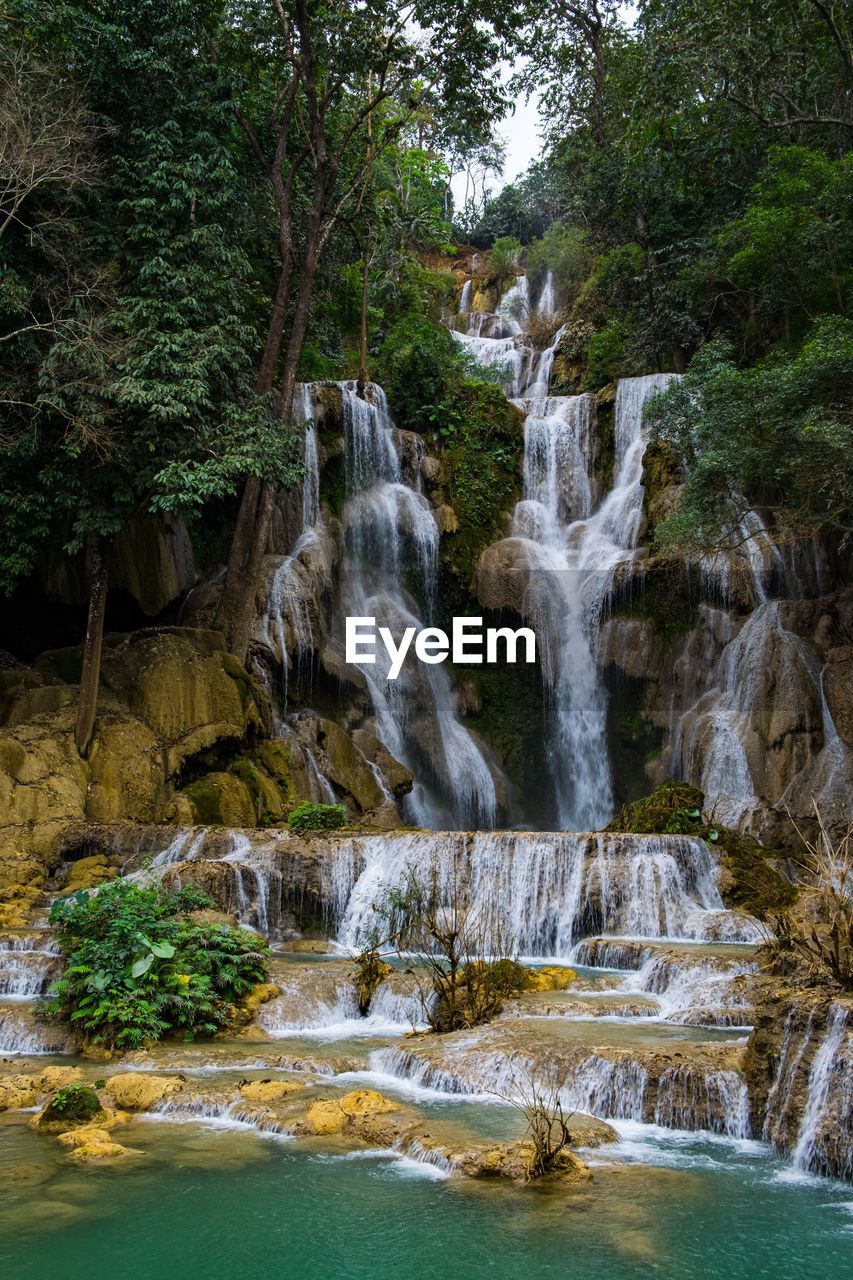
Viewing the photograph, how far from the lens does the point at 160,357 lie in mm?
14914

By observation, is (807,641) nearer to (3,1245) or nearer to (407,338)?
(407,338)

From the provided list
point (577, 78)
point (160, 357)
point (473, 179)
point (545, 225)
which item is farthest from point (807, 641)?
point (473, 179)

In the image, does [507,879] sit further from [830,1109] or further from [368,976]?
[830,1109]

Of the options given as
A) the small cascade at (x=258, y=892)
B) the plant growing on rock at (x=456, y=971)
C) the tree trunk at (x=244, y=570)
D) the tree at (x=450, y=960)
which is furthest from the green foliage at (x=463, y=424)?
the plant growing on rock at (x=456, y=971)

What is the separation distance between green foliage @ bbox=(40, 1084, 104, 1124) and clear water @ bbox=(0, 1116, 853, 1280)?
380mm

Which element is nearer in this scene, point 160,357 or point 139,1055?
point 139,1055

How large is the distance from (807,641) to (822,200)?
8571 mm

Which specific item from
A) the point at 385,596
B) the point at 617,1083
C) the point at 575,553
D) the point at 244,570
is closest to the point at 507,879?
the point at 617,1083

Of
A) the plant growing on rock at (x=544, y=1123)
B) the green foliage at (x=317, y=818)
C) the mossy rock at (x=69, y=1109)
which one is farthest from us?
the green foliage at (x=317, y=818)

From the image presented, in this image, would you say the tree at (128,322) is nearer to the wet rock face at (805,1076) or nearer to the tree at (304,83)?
the tree at (304,83)

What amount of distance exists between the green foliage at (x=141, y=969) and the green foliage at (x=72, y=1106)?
5.07 feet

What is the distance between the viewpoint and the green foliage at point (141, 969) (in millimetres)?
8195

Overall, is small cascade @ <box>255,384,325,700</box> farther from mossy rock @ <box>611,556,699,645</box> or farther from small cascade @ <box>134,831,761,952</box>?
mossy rock @ <box>611,556,699,645</box>

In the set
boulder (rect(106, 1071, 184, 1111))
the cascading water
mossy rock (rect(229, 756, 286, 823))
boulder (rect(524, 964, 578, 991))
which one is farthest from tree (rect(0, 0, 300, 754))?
boulder (rect(106, 1071, 184, 1111))
